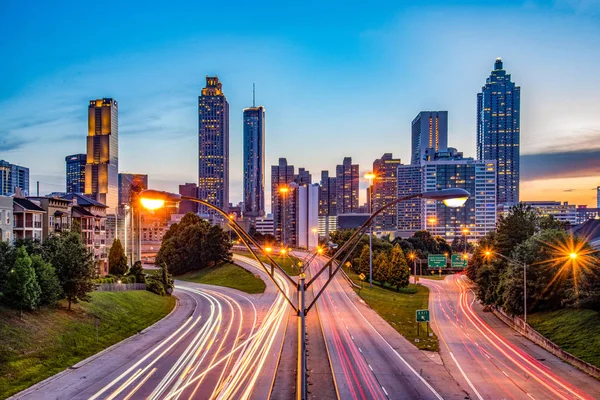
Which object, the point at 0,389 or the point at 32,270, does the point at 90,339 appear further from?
the point at 0,389

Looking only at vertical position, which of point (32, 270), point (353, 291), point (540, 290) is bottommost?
point (353, 291)

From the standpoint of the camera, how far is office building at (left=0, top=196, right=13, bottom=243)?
60562mm

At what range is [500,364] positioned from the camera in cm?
3769

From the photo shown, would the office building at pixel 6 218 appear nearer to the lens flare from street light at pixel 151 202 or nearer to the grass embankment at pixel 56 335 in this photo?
the grass embankment at pixel 56 335

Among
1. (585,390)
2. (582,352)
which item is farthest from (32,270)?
(582,352)

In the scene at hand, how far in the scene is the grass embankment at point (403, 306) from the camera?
4716cm

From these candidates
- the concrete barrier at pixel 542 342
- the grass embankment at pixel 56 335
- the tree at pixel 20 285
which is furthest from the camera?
the tree at pixel 20 285

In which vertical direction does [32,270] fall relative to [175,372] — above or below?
above

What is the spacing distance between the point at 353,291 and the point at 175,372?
Result: 5049 cm

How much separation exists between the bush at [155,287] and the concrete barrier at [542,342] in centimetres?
4601

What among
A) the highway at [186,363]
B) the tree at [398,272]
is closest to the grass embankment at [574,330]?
the highway at [186,363]

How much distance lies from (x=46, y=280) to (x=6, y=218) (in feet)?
86.5

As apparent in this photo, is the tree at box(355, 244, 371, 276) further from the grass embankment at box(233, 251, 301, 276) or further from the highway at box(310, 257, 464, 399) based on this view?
the highway at box(310, 257, 464, 399)

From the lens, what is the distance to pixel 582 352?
127 ft
